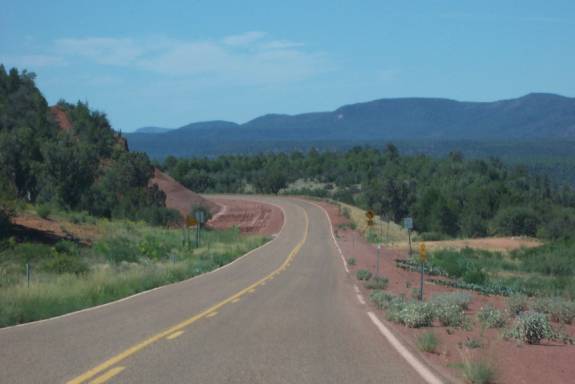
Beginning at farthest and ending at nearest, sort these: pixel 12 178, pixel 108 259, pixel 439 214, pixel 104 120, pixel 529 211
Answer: pixel 104 120 < pixel 439 214 < pixel 529 211 < pixel 12 178 < pixel 108 259

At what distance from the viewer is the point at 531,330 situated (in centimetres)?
1230

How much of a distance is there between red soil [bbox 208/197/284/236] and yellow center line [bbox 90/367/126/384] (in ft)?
205

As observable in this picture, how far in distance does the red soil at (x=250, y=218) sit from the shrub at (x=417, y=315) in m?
57.5

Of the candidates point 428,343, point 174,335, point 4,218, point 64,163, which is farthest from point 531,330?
point 64,163

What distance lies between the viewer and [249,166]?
15725 cm

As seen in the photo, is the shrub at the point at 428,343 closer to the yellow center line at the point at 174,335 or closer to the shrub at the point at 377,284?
the yellow center line at the point at 174,335

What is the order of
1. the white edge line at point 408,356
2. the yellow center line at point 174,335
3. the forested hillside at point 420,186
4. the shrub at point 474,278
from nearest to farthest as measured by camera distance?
the white edge line at point 408,356
the yellow center line at point 174,335
the shrub at point 474,278
the forested hillside at point 420,186

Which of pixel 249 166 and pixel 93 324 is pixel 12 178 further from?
pixel 249 166

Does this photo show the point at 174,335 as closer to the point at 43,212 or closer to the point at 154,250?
the point at 154,250

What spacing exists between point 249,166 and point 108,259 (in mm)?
121969

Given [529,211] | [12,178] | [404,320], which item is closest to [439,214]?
[529,211]

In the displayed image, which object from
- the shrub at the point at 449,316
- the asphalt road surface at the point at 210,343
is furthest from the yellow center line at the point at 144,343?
the shrub at the point at 449,316

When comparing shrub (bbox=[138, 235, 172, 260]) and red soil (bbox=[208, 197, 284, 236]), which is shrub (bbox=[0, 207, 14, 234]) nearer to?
shrub (bbox=[138, 235, 172, 260])

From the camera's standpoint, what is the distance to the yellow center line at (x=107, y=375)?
29.0 feet
